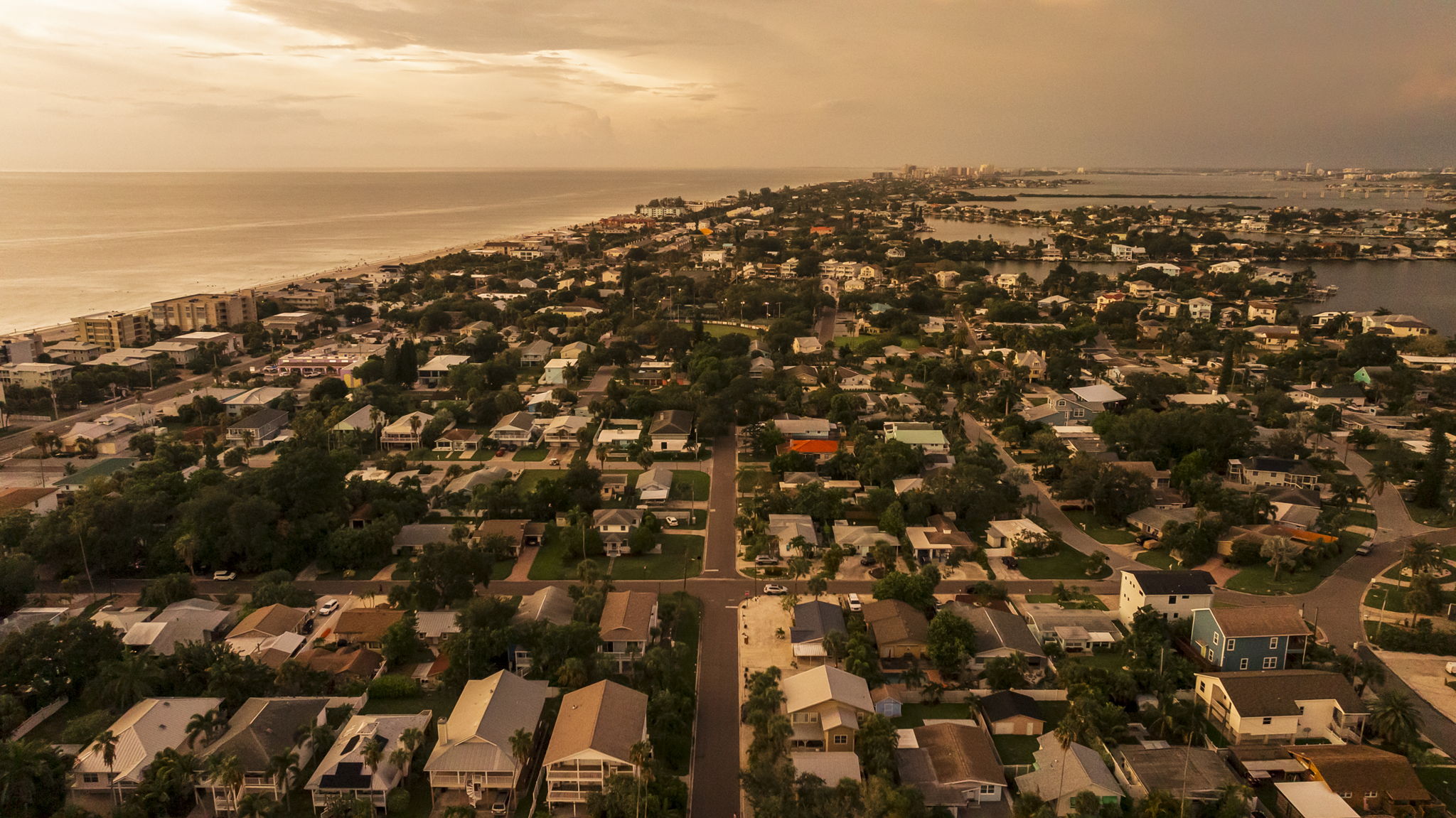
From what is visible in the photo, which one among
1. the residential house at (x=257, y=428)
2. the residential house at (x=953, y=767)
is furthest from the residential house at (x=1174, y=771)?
the residential house at (x=257, y=428)

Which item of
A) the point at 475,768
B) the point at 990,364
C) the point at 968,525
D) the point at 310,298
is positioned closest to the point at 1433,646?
the point at 968,525

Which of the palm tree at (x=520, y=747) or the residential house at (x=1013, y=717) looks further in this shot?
the residential house at (x=1013, y=717)

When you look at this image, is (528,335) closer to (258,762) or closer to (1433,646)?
(258,762)

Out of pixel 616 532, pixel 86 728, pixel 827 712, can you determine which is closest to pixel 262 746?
pixel 86 728

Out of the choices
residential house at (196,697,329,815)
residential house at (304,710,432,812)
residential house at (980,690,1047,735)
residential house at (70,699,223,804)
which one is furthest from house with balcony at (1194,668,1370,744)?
residential house at (70,699,223,804)

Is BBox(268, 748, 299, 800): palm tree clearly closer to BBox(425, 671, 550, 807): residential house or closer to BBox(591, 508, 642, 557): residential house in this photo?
BBox(425, 671, 550, 807): residential house

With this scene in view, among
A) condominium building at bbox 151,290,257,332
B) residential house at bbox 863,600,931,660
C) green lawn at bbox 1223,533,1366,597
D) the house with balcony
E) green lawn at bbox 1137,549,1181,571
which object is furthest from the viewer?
condominium building at bbox 151,290,257,332

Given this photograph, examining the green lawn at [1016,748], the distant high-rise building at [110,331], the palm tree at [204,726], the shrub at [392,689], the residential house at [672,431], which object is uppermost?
the distant high-rise building at [110,331]

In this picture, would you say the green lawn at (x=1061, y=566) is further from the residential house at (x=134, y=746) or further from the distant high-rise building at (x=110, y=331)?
the distant high-rise building at (x=110, y=331)
